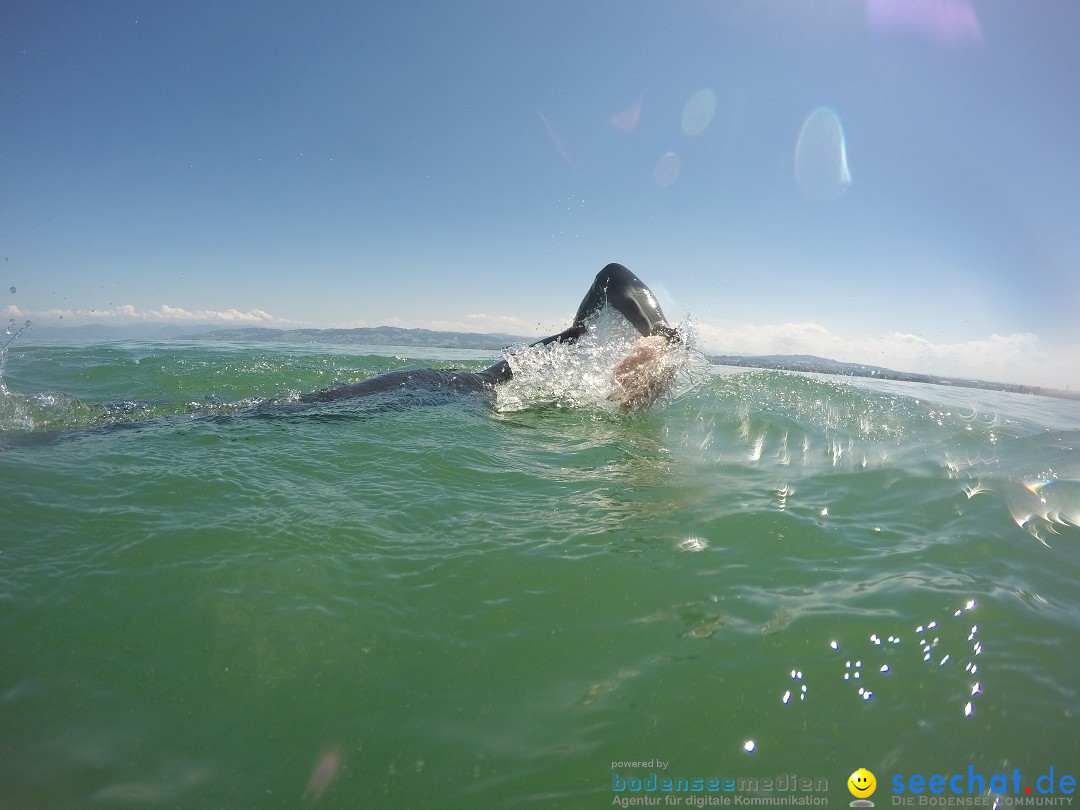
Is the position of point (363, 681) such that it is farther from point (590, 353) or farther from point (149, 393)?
point (149, 393)

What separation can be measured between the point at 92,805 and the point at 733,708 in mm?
2299

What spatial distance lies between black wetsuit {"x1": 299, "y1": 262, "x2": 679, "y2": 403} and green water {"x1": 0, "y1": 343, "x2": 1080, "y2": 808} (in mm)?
2758

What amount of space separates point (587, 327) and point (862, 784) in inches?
269

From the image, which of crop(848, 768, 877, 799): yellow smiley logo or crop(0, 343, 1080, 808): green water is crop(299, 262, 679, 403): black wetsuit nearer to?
crop(0, 343, 1080, 808): green water

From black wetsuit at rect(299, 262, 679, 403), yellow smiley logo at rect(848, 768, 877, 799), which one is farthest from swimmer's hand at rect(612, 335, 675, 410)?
yellow smiley logo at rect(848, 768, 877, 799)

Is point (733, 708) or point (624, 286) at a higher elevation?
point (624, 286)

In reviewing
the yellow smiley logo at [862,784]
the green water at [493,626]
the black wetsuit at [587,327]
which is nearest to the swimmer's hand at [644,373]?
the black wetsuit at [587,327]

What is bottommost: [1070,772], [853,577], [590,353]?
[1070,772]

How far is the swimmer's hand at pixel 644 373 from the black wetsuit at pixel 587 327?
190mm

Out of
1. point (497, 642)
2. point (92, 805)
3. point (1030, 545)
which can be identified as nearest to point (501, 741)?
point (497, 642)

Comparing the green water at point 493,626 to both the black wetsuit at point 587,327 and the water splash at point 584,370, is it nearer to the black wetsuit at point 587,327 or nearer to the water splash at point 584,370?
the black wetsuit at point 587,327

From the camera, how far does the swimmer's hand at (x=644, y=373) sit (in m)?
7.44

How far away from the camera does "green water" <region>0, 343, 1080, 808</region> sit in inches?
71.7

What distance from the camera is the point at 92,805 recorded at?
163cm
